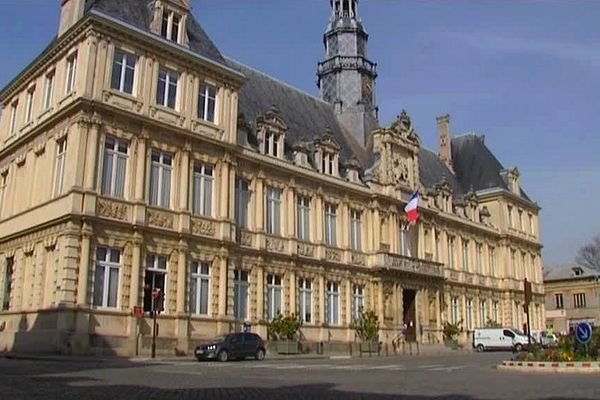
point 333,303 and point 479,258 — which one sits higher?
point 479,258

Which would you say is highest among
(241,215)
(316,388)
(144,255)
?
(241,215)

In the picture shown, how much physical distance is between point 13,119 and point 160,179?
34.1 feet

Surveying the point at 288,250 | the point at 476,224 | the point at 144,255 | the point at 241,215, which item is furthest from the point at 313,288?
the point at 476,224

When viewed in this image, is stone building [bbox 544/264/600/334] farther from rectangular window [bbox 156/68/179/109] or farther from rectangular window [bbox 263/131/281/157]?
rectangular window [bbox 156/68/179/109]

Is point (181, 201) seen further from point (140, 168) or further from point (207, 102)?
point (207, 102)

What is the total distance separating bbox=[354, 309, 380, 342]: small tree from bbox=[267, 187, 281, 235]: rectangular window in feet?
25.6

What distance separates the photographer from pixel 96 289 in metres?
25.0

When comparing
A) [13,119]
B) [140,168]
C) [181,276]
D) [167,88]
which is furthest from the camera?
[13,119]

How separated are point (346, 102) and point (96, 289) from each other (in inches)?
1060

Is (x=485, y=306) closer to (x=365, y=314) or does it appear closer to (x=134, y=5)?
(x=365, y=314)

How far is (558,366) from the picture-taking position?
18312 mm

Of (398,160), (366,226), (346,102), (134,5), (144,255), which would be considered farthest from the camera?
(346,102)

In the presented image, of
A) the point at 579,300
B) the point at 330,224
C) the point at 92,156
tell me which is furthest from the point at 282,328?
the point at 579,300

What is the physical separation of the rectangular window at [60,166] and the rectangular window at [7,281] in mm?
4595
